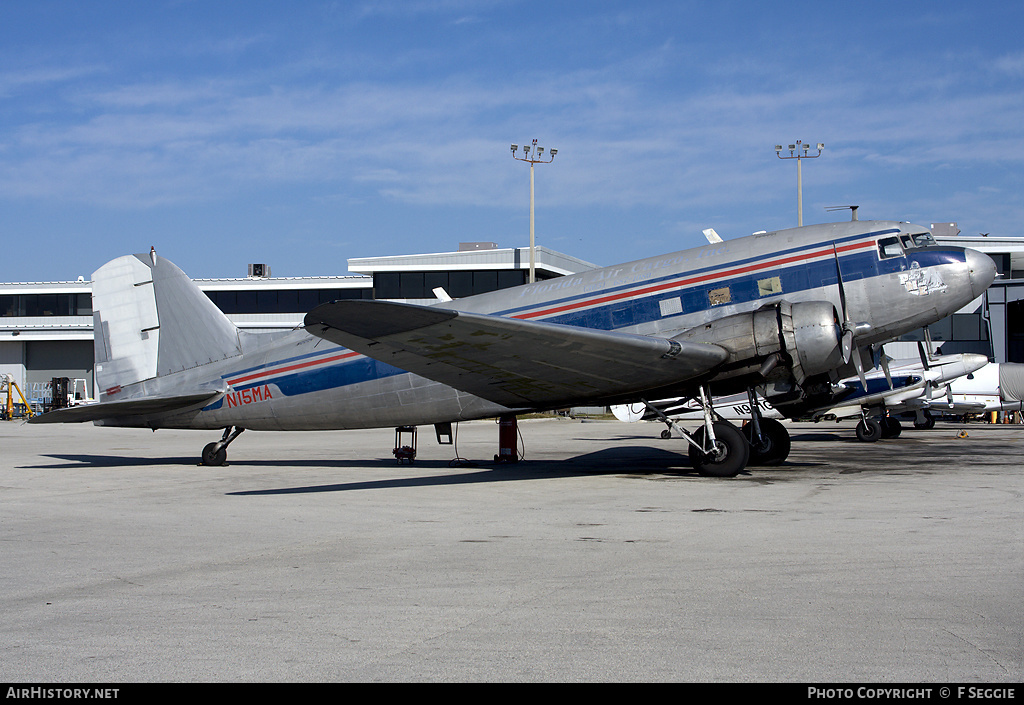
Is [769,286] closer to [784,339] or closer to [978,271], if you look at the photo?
[784,339]

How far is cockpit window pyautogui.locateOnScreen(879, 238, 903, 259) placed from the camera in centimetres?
1410

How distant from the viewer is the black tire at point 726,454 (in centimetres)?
1416

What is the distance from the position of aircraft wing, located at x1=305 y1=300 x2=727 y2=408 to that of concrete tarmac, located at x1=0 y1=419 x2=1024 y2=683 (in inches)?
69.3

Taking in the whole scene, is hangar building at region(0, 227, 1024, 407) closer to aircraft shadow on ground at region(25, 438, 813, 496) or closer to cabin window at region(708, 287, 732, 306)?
aircraft shadow on ground at region(25, 438, 813, 496)

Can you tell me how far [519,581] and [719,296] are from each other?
30.5 feet

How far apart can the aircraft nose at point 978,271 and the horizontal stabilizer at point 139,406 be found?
1461 cm

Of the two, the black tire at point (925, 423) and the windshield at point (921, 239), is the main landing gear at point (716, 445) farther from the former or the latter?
the black tire at point (925, 423)

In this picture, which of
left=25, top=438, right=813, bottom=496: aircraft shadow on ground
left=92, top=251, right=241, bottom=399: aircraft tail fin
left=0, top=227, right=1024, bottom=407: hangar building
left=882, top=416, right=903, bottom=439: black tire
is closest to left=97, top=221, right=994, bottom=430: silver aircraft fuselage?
left=92, top=251, right=241, bottom=399: aircraft tail fin

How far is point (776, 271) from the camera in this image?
47.1 feet

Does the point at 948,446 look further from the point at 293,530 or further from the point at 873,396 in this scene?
the point at 293,530

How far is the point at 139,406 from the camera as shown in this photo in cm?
1675

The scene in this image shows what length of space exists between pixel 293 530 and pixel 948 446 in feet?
73.4

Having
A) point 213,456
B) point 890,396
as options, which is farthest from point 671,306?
point 890,396

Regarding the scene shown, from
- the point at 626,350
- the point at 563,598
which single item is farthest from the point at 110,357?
the point at 563,598
